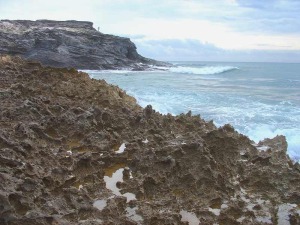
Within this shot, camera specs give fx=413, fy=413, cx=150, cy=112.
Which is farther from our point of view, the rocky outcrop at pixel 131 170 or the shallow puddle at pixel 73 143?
the shallow puddle at pixel 73 143

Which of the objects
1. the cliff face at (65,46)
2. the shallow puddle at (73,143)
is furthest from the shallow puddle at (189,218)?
the cliff face at (65,46)

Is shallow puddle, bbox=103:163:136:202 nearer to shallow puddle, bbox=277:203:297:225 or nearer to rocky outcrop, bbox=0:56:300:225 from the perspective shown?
rocky outcrop, bbox=0:56:300:225

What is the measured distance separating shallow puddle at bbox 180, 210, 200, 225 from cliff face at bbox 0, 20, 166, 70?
4010cm

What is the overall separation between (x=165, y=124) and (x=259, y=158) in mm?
1734

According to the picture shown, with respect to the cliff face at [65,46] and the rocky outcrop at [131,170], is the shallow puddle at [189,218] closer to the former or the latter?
the rocky outcrop at [131,170]

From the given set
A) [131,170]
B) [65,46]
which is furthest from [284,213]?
[65,46]

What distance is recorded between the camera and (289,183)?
5.25 m

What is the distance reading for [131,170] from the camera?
5.49m

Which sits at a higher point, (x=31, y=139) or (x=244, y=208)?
(x=31, y=139)

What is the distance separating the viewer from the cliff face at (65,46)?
149 ft

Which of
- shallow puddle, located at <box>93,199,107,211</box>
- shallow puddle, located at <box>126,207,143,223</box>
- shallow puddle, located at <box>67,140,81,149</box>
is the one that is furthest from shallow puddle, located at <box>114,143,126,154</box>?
shallow puddle, located at <box>126,207,143,223</box>

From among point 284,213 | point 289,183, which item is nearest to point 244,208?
point 284,213

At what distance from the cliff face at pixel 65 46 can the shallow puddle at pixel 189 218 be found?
4010 cm

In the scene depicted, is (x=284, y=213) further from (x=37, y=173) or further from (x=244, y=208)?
(x=37, y=173)
